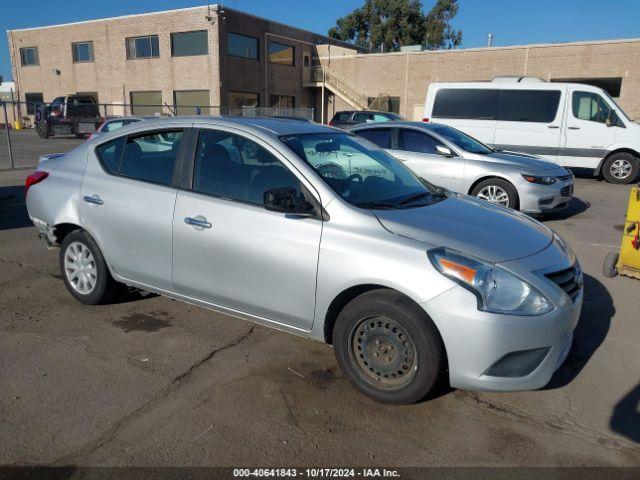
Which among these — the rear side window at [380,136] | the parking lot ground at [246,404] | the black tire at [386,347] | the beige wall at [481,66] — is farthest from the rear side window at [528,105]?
the beige wall at [481,66]

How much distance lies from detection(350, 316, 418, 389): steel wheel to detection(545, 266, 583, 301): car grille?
969 mm

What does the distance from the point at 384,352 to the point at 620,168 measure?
40.5 ft

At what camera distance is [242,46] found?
103 ft

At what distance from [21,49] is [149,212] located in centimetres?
4241

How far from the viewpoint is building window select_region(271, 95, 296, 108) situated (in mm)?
34938

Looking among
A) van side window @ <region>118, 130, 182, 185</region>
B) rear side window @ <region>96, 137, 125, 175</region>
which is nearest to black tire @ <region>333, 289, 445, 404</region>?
van side window @ <region>118, 130, 182, 185</region>

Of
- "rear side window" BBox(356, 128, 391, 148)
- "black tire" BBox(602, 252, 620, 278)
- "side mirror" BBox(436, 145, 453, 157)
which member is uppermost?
"rear side window" BBox(356, 128, 391, 148)

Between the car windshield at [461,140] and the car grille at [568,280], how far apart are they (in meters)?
5.32

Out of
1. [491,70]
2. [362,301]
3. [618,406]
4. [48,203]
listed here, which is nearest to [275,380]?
[362,301]

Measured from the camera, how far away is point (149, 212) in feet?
12.9

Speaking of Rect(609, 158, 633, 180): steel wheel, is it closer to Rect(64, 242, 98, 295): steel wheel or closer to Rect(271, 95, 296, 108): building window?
Rect(64, 242, 98, 295): steel wheel

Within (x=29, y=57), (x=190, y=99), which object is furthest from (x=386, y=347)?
(x=29, y=57)

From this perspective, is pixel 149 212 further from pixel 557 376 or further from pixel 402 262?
pixel 557 376

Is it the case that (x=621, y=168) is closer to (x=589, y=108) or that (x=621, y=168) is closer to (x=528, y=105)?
(x=589, y=108)
